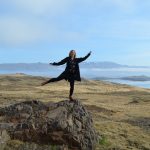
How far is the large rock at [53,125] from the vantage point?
23469mm

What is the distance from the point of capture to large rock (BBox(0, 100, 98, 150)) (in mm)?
23469

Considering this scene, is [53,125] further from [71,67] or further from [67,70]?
[71,67]

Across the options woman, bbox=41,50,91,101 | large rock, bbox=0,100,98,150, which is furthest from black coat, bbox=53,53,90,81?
large rock, bbox=0,100,98,150

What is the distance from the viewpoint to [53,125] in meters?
23.5

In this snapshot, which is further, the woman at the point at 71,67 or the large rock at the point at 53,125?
the woman at the point at 71,67

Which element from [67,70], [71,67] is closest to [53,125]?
[67,70]

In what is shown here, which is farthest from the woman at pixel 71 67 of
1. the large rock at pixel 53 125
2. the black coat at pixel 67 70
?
the large rock at pixel 53 125

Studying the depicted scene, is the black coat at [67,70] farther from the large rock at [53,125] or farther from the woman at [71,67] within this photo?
the large rock at [53,125]

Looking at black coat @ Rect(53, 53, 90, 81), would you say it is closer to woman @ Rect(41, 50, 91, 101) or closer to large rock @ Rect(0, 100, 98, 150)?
woman @ Rect(41, 50, 91, 101)

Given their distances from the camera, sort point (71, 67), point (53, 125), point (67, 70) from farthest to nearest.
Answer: point (67, 70)
point (71, 67)
point (53, 125)

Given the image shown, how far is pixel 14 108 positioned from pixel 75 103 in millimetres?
3160

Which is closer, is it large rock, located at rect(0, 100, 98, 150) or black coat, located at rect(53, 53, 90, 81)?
large rock, located at rect(0, 100, 98, 150)

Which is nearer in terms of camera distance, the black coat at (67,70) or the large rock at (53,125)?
the large rock at (53,125)

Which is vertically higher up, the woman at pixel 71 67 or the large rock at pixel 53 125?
the woman at pixel 71 67
